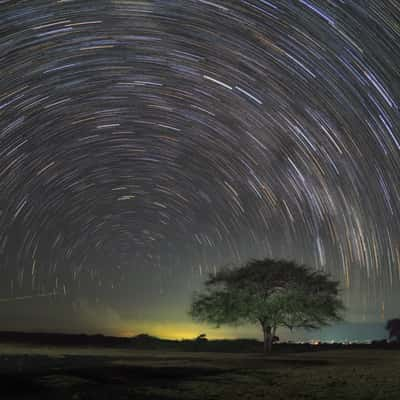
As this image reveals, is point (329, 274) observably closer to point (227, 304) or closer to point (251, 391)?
point (227, 304)

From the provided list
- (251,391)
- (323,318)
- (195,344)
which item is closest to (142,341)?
(195,344)

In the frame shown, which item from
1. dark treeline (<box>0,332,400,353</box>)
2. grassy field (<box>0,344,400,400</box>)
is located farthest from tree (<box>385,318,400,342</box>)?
grassy field (<box>0,344,400,400</box>)

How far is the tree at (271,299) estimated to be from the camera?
4794cm

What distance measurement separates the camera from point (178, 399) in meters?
15.8

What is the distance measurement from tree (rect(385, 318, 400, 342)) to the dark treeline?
30.1m

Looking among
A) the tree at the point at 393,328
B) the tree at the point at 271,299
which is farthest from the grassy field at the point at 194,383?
the tree at the point at 393,328

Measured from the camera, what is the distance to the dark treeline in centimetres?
5378

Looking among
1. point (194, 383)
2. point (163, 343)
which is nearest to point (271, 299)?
point (163, 343)

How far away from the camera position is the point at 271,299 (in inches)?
1903

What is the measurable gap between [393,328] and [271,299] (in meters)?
47.3

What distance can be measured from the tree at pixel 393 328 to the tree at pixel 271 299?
41.8 m

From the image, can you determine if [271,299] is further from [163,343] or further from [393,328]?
[393,328]

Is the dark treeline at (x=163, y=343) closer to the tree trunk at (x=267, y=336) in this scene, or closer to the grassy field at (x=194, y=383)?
the tree trunk at (x=267, y=336)

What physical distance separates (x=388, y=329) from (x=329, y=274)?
43745 millimetres
